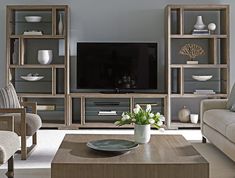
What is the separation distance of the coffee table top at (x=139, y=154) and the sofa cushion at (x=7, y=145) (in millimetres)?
381

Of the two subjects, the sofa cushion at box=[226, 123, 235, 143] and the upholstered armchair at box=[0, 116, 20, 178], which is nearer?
the upholstered armchair at box=[0, 116, 20, 178]

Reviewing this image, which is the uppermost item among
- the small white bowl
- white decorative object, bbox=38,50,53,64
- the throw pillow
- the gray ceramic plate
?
the small white bowl

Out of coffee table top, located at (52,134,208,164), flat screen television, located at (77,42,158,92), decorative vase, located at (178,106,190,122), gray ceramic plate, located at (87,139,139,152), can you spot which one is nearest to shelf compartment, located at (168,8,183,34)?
flat screen television, located at (77,42,158,92)

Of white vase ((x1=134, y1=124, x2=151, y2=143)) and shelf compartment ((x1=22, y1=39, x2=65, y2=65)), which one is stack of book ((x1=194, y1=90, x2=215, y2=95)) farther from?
white vase ((x1=134, y1=124, x2=151, y2=143))

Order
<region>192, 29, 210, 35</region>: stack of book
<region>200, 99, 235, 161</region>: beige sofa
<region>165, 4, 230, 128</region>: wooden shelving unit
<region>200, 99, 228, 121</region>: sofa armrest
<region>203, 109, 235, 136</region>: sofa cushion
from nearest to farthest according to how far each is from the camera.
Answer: <region>200, 99, 235, 161</region>: beige sofa < <region>203, 109, 235, 136</region>: sofa cushion < <region>200, 99, 228, 121</region>: sofa armrest < <region>165, 4, 230, 128</region>: wooden shelving unit < <region>192, 29, 210, 35</region>: stack of book

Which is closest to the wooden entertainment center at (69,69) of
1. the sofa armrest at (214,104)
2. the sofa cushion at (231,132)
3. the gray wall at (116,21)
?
the gray wall at (116,21)

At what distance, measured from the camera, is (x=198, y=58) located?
704 cm

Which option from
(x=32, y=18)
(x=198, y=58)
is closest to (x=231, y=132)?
(x=198, y=58)

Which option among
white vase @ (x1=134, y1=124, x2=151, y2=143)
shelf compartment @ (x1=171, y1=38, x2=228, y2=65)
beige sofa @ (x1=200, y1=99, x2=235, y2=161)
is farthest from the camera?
shelf compartment @ (x1=171, y1=38, x2=228, y2=65)

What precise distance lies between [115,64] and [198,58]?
140 cm

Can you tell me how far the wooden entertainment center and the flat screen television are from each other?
0.23 metres

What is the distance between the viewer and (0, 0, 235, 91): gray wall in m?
7.02

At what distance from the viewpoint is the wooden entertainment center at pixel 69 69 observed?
21.6ft

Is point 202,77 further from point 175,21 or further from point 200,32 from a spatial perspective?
point 175,21
